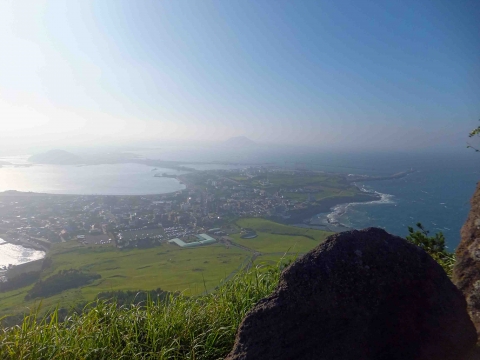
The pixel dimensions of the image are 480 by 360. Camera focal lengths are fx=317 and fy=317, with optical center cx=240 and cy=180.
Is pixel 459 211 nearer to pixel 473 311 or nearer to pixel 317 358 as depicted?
pixel 473 311

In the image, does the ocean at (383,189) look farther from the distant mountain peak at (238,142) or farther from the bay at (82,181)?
the distant mountain peak at (238,142)

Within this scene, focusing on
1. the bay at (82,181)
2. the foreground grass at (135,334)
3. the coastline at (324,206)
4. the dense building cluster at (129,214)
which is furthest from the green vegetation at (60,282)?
the bay at (82,181)

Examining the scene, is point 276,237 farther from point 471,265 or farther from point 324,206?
point 471,265

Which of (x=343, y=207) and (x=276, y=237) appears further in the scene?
(x=343, y=207)

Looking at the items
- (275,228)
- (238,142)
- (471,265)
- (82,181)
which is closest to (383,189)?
(275,228)

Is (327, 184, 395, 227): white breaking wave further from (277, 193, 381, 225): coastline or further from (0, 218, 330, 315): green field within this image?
(0, 218, 330, 315): green field

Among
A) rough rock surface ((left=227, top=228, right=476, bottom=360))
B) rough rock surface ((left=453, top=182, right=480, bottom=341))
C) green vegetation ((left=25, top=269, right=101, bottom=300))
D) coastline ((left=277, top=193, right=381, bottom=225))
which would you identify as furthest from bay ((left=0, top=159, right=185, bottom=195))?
rough rock surface ((left=227, top=228, right=476, bottom=360))
